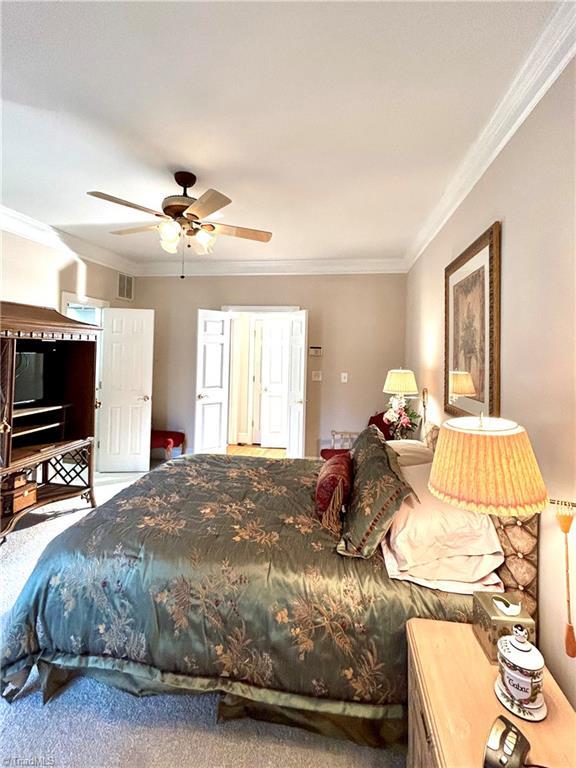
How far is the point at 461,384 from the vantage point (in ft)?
7.44

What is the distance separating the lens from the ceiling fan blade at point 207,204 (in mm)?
2088

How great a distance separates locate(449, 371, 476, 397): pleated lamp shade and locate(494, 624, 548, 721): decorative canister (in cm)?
135

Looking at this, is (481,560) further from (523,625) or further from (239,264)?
(239,264)

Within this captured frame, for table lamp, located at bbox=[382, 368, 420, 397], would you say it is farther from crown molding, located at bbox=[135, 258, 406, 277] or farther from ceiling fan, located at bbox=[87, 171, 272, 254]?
crown molding, located at bbox=[135, 258, 406, 277]

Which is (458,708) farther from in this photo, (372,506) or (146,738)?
(146,738)

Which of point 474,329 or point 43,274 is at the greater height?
point 43,274

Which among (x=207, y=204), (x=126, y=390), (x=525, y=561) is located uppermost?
(x=207, y=204)

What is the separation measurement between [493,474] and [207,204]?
83.4 inches

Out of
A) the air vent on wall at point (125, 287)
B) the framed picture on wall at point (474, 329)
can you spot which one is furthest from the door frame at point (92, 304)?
the framed picture on wall at point (474, 329)

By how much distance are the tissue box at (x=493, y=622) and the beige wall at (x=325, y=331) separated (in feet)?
11.3

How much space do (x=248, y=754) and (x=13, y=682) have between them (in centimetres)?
101

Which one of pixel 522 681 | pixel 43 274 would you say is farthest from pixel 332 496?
pixel 43 274

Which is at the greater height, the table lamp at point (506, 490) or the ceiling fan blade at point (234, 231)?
the ceiling fan blade at point (234, 231)

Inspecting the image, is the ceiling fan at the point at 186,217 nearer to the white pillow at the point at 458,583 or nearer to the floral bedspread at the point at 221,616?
the floral bedspread at the point at 221,616
